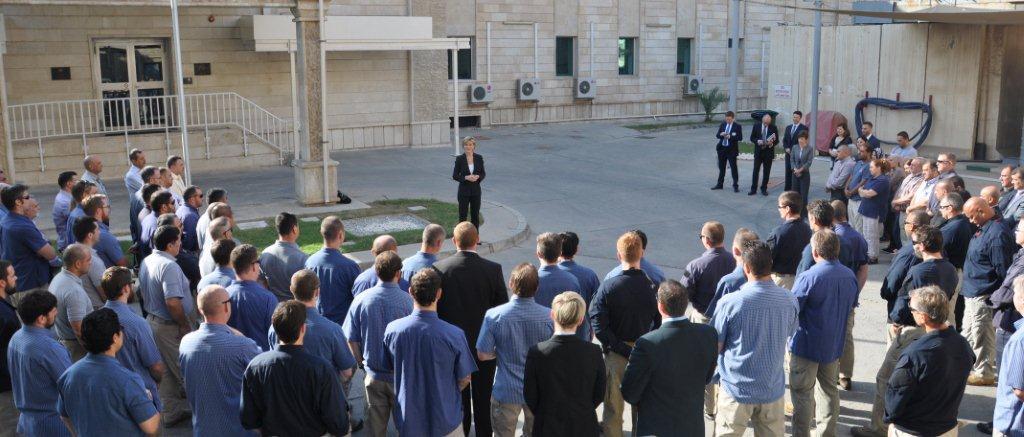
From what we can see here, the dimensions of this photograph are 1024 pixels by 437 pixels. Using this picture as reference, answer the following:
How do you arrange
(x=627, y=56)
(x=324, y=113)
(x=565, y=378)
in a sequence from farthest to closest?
(x=627, y=56) < (x=324, y=113) < (x=565, y=378)

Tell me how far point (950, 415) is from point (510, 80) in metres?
25.5

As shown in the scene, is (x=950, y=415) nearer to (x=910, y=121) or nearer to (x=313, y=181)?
(x=313, y=181)

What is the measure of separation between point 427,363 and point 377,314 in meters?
0.75

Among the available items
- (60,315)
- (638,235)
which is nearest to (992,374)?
(638,235)

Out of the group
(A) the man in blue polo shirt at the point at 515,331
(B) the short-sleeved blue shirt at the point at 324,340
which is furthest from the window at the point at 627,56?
(B) the short-sleeved blue shirt at the point at 324,340

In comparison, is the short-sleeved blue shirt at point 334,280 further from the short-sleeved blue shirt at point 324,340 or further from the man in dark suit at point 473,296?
the short-sleeved blue shirt at point 324,340

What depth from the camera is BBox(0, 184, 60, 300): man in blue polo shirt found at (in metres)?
8.78

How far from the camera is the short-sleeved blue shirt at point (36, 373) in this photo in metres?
5.62

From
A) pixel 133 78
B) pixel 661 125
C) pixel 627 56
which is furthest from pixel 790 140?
pixel 627 56

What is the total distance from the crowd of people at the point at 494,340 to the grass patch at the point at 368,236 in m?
4.95

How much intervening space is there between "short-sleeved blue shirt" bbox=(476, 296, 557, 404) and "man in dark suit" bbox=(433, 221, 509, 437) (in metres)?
0.84

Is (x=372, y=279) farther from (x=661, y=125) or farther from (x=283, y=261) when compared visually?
(x=661, y=125)

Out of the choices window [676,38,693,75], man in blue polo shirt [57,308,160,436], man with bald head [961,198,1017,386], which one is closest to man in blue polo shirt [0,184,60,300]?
man in blue polo shirt [57,308,160,436]

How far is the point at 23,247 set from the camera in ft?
29.0
